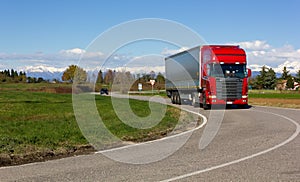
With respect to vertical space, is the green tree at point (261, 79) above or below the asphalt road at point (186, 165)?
above

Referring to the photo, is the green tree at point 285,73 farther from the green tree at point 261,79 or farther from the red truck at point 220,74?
the red truck at point 220,74

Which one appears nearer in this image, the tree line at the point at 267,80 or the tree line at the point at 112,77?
the tree line at the point at 112,77

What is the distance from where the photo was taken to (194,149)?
33.6 feet

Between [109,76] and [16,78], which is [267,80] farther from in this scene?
[109,76]

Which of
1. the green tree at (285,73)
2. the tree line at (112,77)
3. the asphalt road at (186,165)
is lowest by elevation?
the asphalt road at (186,165)

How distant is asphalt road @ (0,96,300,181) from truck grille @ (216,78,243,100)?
1363 cm

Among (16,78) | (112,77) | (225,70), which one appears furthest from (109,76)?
(16,78)

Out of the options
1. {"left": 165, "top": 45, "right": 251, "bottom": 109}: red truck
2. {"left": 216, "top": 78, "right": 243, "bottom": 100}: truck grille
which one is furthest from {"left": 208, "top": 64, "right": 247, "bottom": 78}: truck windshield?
{"left": 216, "top": 78, "right": 243, "bottom": 100}: truck grille

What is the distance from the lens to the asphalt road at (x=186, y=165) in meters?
7.16

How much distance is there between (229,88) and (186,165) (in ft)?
58.7

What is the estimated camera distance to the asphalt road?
23.5 ft

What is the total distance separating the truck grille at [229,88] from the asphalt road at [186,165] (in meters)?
13.6

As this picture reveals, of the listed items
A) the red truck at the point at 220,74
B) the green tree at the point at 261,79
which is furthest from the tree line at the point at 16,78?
the red truck at the point at 220,74

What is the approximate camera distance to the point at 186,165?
26.8 ft
